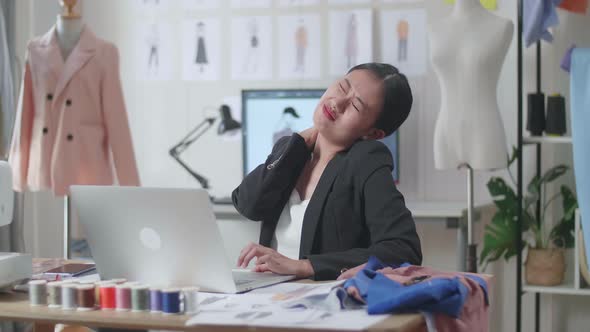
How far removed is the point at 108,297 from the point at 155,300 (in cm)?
10

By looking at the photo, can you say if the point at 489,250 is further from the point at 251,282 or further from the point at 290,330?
the point at 290,330

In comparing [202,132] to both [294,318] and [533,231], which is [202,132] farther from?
[294,318]

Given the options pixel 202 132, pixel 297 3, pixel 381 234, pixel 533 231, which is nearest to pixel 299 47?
pixel 297 3

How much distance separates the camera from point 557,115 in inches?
148

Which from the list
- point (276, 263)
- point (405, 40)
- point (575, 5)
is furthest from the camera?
point (405, 40)

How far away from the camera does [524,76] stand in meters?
4.13

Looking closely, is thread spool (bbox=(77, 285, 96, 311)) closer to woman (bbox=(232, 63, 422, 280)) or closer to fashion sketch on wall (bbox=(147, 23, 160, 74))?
woman (bbox=(232, 63, 422, 280))

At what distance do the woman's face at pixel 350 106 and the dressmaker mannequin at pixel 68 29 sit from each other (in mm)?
1937

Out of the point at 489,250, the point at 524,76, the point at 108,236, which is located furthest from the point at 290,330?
the point at 524,76

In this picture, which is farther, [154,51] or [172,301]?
[154,51]

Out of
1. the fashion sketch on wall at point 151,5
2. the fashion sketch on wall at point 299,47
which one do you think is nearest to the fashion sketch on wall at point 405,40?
the fashion sketch on wall at point 299,47

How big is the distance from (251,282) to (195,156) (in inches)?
110

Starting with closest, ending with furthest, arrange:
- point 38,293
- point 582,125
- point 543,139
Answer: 1. point 38,293
2. point 582,125
3. point 543,139

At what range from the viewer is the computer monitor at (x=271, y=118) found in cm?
423
